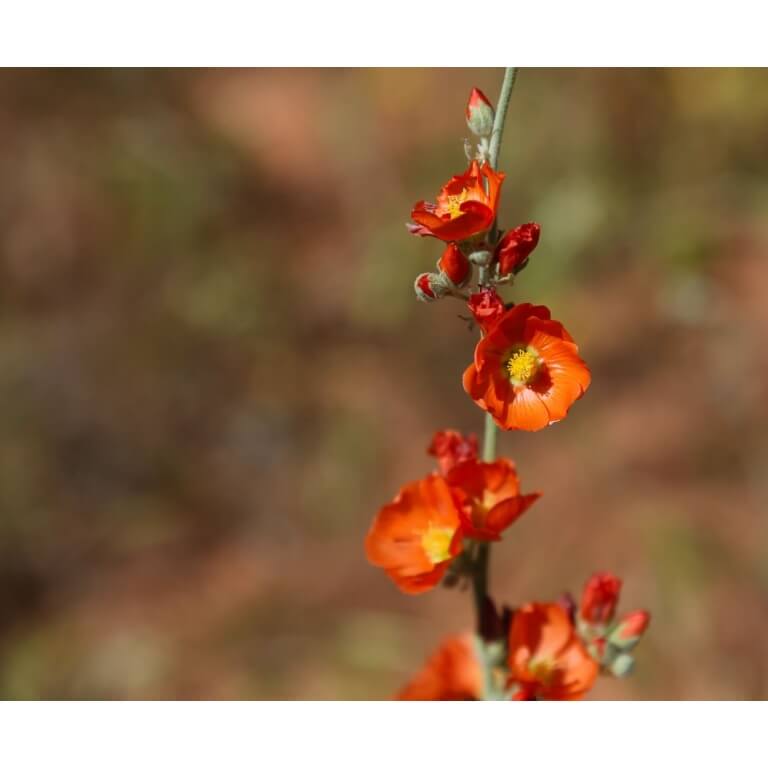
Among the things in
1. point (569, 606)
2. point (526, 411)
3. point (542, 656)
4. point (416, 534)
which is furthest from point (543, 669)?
point (526, 411)

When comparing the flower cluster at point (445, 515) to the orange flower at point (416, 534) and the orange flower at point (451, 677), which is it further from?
the orange flower at point (451, 677)

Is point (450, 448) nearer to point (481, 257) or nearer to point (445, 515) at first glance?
point (445, 515)

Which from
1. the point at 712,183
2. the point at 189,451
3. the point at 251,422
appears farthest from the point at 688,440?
the point at 189,451

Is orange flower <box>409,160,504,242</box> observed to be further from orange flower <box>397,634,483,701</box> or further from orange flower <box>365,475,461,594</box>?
orange flower <box>397,634,483,701</box>

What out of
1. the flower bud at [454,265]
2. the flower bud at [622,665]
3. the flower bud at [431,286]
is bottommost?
the flower bud at [622,665]

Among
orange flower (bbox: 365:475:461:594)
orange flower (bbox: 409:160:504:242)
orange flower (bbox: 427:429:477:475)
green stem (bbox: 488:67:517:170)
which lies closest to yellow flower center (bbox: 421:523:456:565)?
orange flower (bbox: 365:475:461:594)

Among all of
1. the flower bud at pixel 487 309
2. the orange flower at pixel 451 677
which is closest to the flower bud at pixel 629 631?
the orange flower at pixel 451 677

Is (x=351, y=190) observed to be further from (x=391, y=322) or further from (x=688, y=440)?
(x=688, y=440)
